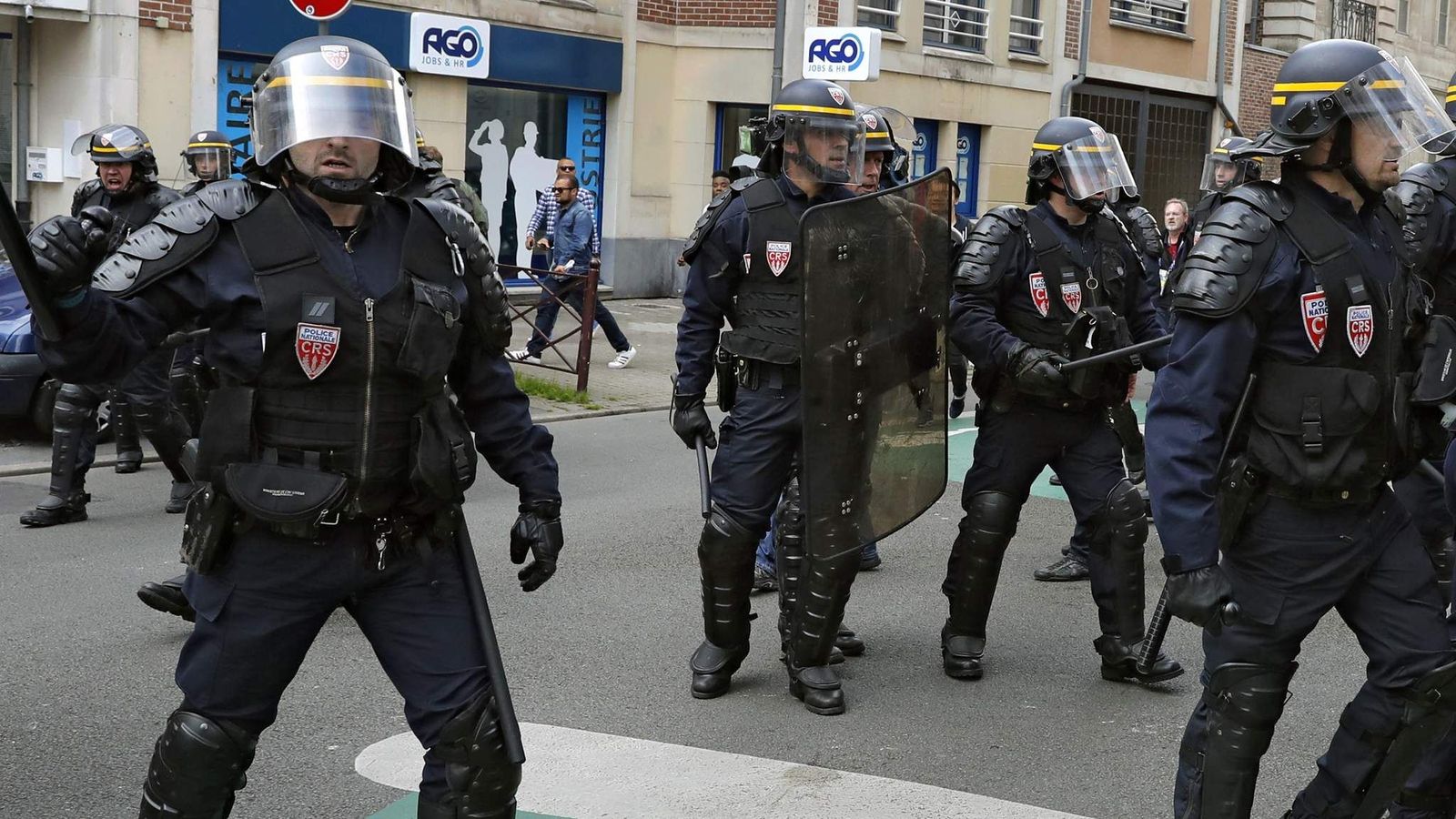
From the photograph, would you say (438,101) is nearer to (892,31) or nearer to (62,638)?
(892,31)

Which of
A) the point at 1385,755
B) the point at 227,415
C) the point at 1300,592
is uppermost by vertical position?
the point at 227,415

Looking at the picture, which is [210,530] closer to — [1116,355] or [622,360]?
[1116,355]

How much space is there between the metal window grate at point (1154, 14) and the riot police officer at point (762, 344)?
76.4 ft

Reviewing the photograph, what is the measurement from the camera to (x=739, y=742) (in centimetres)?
529

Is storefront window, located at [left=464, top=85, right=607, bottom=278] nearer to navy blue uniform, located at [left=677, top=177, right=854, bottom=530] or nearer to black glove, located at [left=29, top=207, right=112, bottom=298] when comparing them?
navy blue uniform, located at [left=677, top=177, right=854, bottom=530]

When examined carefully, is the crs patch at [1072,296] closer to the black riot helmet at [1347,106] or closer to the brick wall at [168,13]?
the black riot helmet at [1347,106]

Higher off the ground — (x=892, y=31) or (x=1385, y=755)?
(x=892, y=31)

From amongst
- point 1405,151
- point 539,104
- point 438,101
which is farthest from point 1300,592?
point 539,104

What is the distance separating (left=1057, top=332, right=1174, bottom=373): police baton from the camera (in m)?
5.41

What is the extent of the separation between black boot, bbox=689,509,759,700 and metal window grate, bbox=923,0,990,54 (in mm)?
19826

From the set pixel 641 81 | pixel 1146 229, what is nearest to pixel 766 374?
pixel 1146 229

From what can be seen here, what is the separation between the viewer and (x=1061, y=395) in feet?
18.9

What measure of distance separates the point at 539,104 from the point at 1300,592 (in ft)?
57.3

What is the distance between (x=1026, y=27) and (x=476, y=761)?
24.3m
